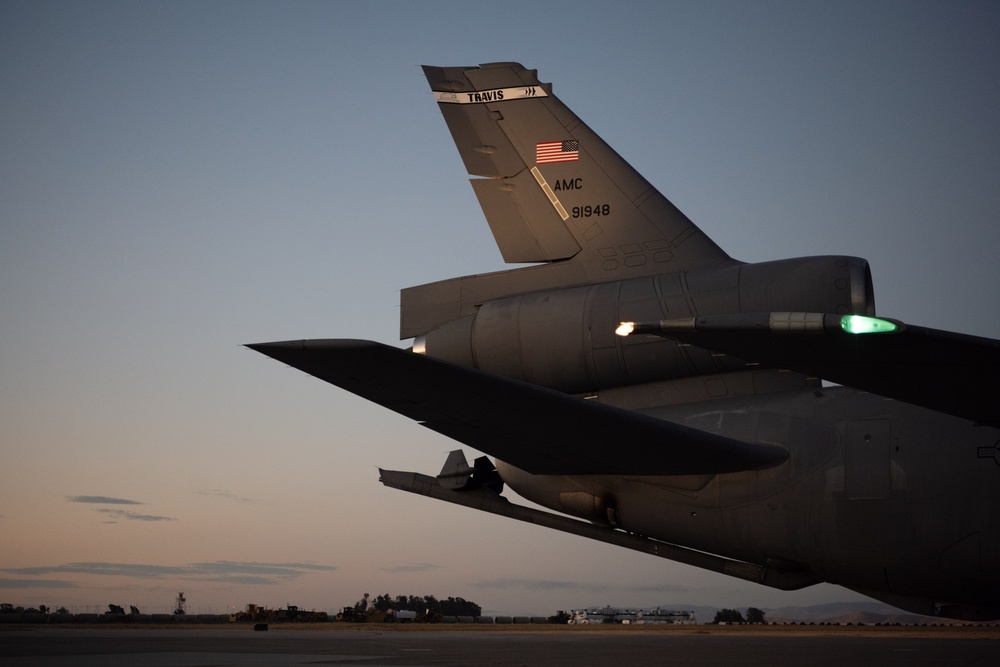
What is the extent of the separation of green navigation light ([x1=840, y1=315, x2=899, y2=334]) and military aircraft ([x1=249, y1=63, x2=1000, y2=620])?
132 inches

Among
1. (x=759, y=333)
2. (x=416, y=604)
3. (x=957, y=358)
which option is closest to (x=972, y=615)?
(x=957, y=358)

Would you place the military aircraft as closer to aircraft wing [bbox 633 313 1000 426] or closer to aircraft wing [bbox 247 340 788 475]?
aircraft wing [bbox 247 340 788 475]

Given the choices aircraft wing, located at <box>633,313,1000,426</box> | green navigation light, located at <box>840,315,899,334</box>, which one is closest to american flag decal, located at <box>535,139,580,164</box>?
aircraft wing, located at <box>633,313,1000,426</box>

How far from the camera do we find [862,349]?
5.04m

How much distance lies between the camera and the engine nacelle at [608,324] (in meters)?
10.2

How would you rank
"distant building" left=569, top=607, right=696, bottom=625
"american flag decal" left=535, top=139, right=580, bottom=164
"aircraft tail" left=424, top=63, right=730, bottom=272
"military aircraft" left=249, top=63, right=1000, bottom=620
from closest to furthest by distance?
"military aircraft" left=249, top=63, right=1000, bottom=620, "aircraft tail" left=424, top=63, right=730, bottom=272, "american flag decal" left=535, top=139, right=580, bottom=164, "distant building" left=569, top=607, right=696, bottom=625

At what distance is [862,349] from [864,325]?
0.40m

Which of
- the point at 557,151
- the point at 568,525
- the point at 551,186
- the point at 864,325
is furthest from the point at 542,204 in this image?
the point at 864,325

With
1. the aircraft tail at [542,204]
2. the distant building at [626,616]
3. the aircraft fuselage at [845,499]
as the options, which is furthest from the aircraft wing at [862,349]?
the distant building at [626,616]

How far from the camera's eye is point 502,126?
12211 mm

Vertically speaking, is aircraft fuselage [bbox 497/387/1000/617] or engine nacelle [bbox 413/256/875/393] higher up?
engine nacelle [bbox 413/256/875/393]

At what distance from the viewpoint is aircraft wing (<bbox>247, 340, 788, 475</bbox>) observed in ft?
23.3

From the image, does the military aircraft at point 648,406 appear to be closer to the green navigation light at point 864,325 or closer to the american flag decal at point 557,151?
the american flag decal at point 557,151

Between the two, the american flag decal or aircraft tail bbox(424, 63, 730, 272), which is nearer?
aircraft tail bbox(424, 63, 730, 272)
